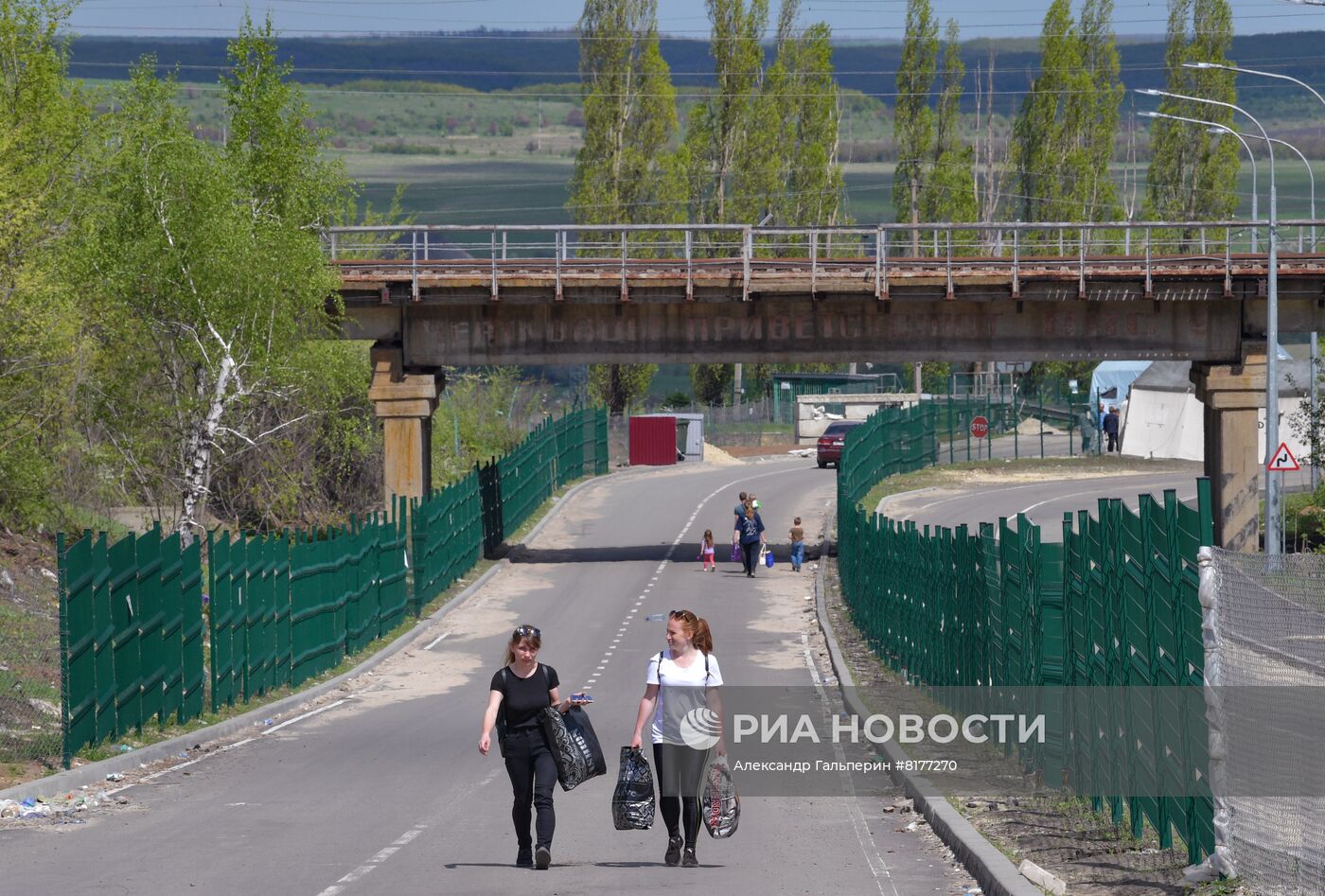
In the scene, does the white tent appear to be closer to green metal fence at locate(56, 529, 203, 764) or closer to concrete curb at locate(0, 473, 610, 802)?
concrete curb at locate(0, 473, 610, 802)

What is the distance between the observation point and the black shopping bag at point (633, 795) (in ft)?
36.9

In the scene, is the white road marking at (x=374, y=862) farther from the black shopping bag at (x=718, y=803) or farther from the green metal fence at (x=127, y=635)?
the green metal fence at (x=127, y=635)

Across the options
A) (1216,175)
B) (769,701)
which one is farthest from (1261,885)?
(1216,175)

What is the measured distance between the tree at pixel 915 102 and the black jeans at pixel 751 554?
53.3 m

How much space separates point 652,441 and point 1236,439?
29.1 meters

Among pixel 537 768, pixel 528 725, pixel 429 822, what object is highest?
pixel 528 725

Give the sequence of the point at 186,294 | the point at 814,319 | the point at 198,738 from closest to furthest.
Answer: the point at 198,738 → the point at 186,294 → the point at 814,319

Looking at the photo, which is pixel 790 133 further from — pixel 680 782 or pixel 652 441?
pixel 680 782

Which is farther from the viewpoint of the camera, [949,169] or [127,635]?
[949,169]

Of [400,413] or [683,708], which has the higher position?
[400,413]

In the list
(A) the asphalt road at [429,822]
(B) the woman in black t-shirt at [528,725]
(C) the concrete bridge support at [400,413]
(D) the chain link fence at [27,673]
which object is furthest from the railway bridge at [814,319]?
(B) the woman in black t-shirt at [528,725]

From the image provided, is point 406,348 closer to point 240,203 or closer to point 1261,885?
point 240,203

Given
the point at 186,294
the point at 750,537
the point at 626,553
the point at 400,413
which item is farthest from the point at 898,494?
the point at 186,294

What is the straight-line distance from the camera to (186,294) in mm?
35031
